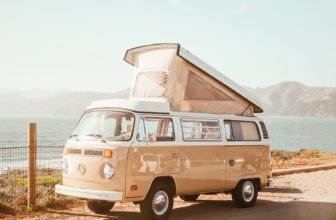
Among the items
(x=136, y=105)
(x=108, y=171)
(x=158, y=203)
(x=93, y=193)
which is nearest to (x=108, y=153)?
(x=108, y=171)

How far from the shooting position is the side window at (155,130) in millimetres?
10281

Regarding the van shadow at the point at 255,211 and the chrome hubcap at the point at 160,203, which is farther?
the van shadow at the point at 255,211

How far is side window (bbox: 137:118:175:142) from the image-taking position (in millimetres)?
10281

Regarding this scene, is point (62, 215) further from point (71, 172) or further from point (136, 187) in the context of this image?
point (136, 187)

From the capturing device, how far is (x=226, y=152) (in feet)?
40.4

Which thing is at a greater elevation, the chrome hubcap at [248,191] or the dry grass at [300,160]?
the chrome hubcap at [248,191]

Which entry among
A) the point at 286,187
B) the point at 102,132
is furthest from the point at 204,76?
the point at 286,187

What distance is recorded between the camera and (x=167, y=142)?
35.1ft

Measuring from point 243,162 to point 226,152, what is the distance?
772 mm

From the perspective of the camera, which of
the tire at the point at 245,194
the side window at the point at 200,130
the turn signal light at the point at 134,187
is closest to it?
the turn signal light at the point at 134,187

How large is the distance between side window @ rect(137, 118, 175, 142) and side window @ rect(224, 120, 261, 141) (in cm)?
210

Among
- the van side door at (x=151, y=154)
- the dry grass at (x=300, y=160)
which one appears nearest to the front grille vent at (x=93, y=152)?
the van side door at (x=151, y=154)

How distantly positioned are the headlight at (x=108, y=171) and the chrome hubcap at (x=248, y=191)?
4.46 meters

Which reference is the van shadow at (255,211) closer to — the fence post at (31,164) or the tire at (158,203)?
the tire at (158,203)
